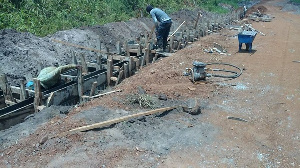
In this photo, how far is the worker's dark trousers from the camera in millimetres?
11781

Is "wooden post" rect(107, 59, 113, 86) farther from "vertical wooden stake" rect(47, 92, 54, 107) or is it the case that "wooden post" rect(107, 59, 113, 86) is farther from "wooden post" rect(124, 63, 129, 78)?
"vertical wooden stake" rect(47, 92, 54, 107)

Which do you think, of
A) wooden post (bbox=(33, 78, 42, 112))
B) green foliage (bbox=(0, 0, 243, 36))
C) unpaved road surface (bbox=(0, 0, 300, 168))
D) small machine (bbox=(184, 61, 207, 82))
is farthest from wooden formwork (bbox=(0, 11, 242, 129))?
green foliage (bbox=(0, 0, 243, 36))

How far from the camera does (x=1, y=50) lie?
9.52m

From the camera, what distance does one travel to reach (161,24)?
463 inches

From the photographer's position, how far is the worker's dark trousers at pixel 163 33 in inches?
464

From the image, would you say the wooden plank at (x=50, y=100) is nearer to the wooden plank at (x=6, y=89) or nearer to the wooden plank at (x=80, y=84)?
the wooden plank at (x=80, y=84)

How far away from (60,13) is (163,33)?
5.58 meters

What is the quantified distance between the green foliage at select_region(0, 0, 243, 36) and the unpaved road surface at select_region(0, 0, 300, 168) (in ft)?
17.9

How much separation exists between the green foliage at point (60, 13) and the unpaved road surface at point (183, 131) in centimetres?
547

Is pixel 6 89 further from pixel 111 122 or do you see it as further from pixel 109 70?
pixel 111 122

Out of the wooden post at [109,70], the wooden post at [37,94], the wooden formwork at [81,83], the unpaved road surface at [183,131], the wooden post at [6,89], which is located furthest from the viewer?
the wooden post at [109,70]

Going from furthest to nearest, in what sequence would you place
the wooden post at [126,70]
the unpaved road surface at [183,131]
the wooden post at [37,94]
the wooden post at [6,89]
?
the wooden post at [126,70] → the wooden post at [6,89] → the wooden post at [37,94] → the unpaved road surface at [183,131]

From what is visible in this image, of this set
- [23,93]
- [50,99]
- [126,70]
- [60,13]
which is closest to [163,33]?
[126,70]

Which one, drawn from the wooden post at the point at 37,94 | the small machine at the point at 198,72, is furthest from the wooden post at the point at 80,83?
the small machine at the point at 198,72
